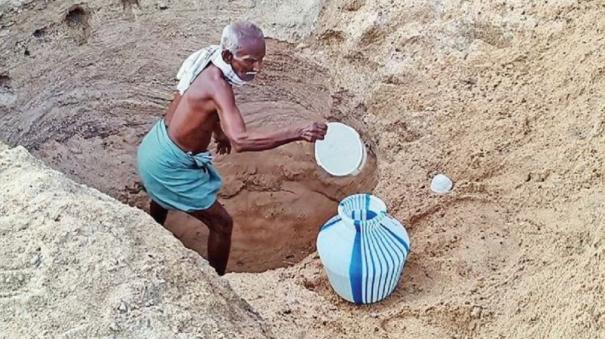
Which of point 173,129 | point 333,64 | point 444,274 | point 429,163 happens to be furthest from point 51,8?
point 444,274

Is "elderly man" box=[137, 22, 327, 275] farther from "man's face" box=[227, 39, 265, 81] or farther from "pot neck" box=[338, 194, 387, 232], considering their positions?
"pot neck" box=[338, 194, 387, 232]

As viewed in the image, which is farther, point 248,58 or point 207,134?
point 207,134

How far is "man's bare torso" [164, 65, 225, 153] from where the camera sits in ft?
10.3

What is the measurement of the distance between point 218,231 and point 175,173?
0.33 m

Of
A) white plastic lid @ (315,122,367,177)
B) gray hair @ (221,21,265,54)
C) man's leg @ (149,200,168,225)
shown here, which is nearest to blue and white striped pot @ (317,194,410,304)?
white plastic lid @ (315,122,367,177)

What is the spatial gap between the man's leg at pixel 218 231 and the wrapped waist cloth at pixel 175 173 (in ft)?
0.17

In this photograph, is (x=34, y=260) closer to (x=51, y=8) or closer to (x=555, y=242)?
(x=555, y=242)

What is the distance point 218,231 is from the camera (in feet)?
11.5

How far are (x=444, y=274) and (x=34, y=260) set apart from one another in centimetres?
149

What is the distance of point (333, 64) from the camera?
160 inches

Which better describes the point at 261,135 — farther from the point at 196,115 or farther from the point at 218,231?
the point at 218,231

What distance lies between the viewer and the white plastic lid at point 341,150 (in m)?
3.28

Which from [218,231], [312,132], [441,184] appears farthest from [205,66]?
[441,184]

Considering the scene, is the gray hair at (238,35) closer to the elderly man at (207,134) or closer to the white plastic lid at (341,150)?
the elderly man at (207,134)
